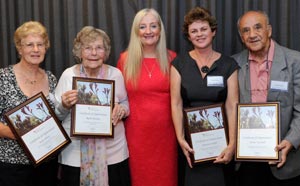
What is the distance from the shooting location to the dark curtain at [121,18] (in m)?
3.09

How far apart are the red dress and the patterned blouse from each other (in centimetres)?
71

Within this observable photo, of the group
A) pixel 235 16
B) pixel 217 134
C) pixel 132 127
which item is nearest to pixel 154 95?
pixel 132 127

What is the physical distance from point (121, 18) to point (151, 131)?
102cm

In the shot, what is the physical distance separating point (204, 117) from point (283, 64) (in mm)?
593

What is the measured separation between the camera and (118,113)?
2.46 metres

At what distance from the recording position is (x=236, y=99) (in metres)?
2.48

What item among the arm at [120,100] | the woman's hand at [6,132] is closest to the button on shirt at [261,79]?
the arm at [120,100]

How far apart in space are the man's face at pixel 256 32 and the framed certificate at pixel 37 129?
1.30m

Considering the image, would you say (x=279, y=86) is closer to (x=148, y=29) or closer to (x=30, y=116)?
(x=148, y=29)

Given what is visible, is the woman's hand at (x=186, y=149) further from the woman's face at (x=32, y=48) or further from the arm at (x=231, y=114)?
the woman's face at (x=32, y=48)

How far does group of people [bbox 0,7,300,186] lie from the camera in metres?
2.39

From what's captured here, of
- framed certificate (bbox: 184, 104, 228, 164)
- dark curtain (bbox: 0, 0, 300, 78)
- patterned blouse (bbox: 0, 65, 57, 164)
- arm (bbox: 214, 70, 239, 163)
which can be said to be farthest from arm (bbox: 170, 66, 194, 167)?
patterned blouse (bbox: 0, 65, 57, 164)

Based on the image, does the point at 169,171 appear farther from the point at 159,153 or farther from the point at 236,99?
the point at 236,99

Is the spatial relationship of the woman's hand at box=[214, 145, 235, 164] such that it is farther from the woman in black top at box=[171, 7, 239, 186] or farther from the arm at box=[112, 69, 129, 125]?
the arm at box=[112, 69, 129, 125]
